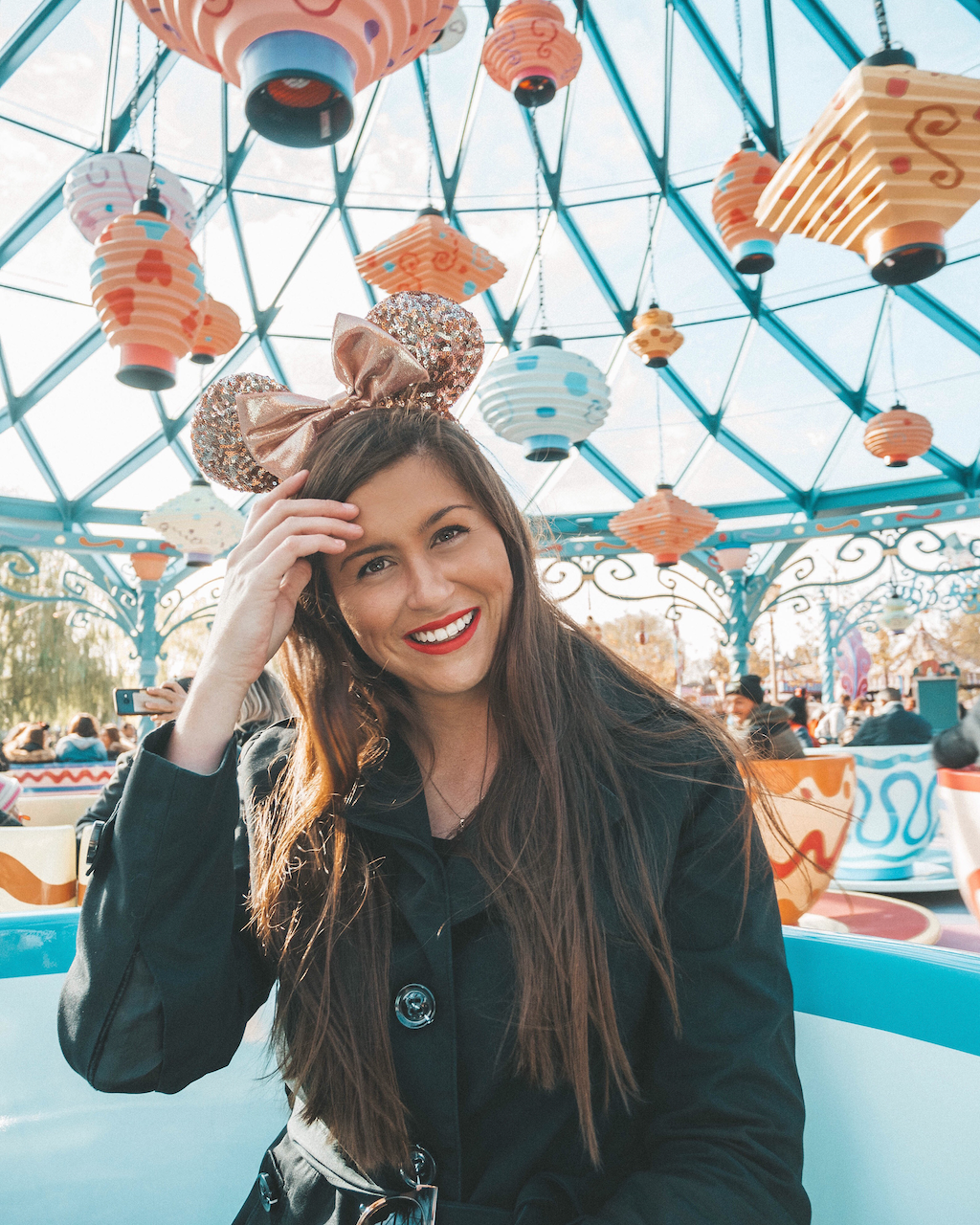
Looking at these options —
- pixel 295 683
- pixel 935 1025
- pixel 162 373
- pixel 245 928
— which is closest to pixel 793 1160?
pixel 935 1025

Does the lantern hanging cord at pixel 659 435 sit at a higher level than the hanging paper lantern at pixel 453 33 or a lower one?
lower

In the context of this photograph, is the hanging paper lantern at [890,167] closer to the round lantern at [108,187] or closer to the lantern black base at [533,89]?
the lantern black base at [533,89]

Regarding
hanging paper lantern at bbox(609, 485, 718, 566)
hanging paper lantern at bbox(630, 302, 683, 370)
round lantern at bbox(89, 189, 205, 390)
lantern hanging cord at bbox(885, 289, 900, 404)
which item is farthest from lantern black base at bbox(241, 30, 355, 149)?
lantern hanging cord at bbox(885, 289, 900, 404)

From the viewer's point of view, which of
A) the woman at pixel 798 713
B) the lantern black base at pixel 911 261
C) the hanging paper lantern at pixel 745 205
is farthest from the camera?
the woman at pixel 798 713

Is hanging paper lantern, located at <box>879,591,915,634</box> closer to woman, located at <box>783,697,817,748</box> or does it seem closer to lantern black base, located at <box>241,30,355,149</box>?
woman, located at <box>783,697,817,748</box>

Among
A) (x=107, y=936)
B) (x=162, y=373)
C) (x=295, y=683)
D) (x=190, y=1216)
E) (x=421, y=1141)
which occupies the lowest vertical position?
(x=190, y=1216)

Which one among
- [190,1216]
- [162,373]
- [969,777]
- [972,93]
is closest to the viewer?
[190,1216]

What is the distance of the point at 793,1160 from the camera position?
0.97m

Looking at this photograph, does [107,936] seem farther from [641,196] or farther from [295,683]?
[641,196]

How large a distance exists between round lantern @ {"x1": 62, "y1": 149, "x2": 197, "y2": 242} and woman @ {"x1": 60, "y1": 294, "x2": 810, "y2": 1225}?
3404 millimetres

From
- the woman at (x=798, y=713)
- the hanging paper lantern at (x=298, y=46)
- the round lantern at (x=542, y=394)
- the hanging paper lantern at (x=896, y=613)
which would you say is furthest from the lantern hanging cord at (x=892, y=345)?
the hanging paper lantern at (x=298, y=46)

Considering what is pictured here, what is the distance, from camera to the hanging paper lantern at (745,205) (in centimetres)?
471

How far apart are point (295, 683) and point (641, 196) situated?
8897 mm

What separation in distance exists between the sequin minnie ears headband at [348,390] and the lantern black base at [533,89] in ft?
12.4
